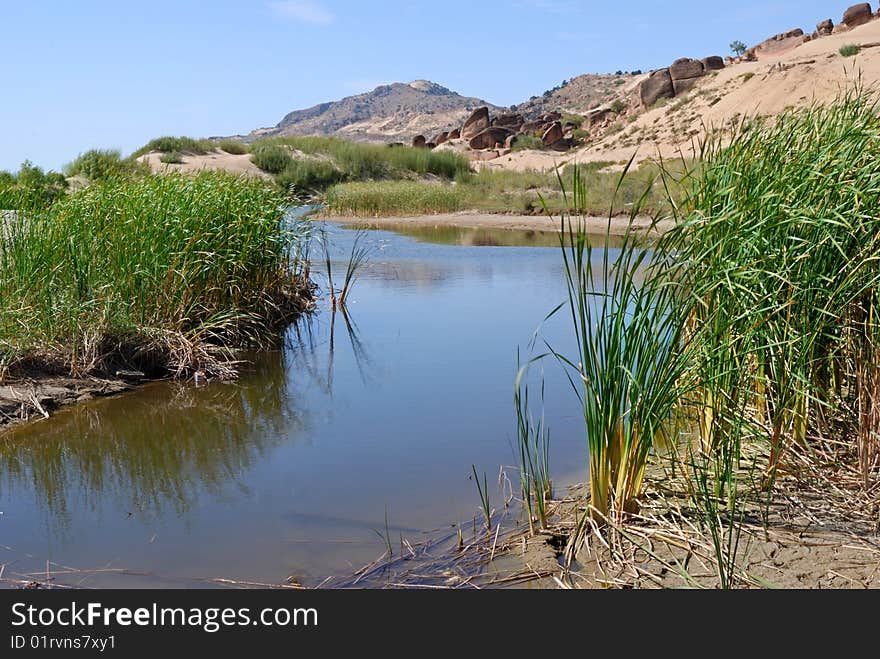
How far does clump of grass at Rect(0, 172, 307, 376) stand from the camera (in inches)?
246

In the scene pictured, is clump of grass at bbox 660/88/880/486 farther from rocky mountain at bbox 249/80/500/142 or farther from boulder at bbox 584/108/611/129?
rocky mountain at bbox 249/80/500/142

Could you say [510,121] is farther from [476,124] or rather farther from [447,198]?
[447,198]

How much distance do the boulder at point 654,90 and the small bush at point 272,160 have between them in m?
21.5

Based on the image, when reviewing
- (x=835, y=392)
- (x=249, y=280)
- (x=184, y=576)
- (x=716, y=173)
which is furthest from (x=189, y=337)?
(x=835, y=392)

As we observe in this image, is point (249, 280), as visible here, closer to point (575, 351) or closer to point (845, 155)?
A: point (575, 351)

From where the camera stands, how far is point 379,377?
720 centimetres

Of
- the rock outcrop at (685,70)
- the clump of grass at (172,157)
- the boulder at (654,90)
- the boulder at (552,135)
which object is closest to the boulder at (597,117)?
the boulder at (552,135)

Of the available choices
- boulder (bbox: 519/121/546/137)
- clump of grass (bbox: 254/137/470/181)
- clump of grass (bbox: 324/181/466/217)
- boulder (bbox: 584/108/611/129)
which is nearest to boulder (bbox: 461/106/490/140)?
boulder (bbox: 519/121/546/137)

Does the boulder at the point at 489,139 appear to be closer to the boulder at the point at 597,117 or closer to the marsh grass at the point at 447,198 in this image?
the boulder at the point at 597,117

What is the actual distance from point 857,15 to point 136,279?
5375cm

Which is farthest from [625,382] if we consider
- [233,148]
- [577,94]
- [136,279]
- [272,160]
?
[577,94]

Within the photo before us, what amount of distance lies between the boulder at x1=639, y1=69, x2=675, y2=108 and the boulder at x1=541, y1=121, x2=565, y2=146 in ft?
15.5

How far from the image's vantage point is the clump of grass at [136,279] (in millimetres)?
6254

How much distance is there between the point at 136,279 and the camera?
268 inches
